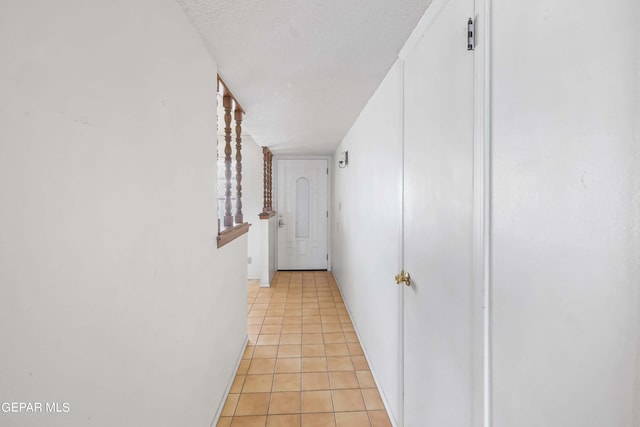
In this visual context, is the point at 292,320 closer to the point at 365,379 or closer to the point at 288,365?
the point at 288,365

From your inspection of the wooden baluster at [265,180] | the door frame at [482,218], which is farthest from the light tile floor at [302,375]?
the wooden baluster at [265,180]

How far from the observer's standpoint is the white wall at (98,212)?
519mm

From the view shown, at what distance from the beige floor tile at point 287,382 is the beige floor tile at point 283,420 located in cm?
24

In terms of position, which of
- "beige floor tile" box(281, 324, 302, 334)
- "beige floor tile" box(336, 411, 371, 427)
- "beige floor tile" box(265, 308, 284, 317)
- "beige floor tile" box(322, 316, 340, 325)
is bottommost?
"beige floor tile" box(336, 411, 371, 427)

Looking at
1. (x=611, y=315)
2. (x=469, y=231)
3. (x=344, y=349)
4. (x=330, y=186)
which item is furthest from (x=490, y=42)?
(x=330, y=186)

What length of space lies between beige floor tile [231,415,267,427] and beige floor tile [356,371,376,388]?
0.70m

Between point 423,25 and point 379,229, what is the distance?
118cm

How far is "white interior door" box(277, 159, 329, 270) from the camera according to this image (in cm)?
513

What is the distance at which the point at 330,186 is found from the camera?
202 inches

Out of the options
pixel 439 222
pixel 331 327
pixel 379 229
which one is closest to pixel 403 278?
pixel 439 222

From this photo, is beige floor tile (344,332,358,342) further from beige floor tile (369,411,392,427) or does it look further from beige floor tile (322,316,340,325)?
beige floor tile (369,411,392,427)

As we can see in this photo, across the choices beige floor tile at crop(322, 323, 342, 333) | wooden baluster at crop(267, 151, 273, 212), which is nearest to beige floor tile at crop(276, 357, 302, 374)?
beige floor tile at crop(322, 323, 342, 333)

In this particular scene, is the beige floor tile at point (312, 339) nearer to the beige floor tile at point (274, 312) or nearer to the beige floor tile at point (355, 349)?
the beige floor tile at point (355, 349)

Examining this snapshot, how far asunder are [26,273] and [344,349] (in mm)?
2369
